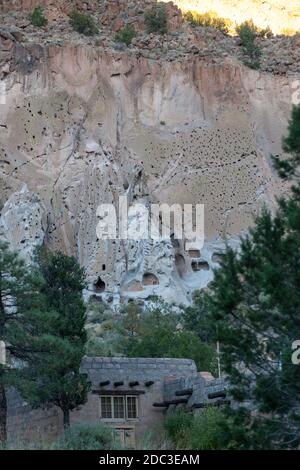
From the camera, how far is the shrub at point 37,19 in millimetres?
89438

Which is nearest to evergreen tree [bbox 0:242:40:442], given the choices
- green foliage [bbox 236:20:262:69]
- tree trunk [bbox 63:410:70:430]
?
tree trunk [bbox 63:410:70:430]

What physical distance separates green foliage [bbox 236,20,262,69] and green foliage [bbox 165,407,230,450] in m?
62.5

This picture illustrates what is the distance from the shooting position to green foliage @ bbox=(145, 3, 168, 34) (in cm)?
9588

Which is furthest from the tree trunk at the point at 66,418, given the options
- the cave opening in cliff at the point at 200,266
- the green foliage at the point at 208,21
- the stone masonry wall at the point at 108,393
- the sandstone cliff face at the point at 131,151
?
the green foliage at the point at 208,21

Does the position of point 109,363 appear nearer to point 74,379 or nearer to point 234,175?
point 74,379

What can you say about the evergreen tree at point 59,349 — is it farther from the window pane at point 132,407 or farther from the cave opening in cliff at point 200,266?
the cave opening in cliff at point 200,266

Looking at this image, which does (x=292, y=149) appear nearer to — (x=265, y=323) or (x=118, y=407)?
(x=265, y=323)

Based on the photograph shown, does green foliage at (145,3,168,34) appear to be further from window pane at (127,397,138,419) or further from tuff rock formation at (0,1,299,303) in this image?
window pane at (127,397,138,419)

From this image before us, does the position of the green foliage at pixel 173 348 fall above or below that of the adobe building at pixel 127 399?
below

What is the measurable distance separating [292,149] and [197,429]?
22.9 feet

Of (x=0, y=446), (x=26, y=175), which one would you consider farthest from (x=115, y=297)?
(x=0, y=446)

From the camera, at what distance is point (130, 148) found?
79.0m

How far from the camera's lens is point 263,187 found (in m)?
80.0

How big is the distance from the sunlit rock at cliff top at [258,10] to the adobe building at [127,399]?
303 ft
